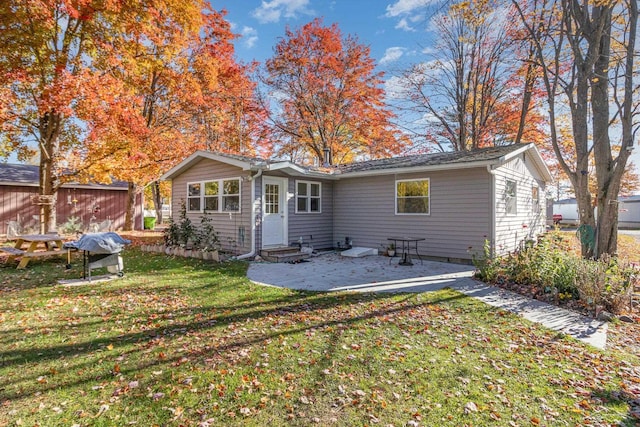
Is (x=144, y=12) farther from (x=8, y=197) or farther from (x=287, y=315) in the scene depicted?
(x=287, y=315)

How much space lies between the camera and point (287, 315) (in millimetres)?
5035

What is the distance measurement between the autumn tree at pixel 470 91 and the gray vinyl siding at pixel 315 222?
9.30 m

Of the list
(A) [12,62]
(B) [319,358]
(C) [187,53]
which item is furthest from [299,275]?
(C) [187,53]

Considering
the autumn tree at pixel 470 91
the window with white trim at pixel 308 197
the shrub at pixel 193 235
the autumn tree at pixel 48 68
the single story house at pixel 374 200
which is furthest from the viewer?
A: the autumn tree at pixel 470 91

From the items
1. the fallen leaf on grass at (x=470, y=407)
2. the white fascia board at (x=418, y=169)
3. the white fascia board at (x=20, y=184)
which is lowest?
the fallen leaf on grass at (x=470, y=407)

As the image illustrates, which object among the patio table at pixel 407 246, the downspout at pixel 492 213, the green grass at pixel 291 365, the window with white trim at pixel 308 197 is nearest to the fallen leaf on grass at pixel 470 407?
the green grass at pixel 291 365

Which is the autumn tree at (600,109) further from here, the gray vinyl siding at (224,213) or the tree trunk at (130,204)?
the tree trunk at (130,204)

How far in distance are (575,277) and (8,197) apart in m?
21.3

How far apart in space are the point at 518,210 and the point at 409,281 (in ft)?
19.7

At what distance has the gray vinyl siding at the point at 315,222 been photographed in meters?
11.4

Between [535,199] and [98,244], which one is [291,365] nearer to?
[98,244]

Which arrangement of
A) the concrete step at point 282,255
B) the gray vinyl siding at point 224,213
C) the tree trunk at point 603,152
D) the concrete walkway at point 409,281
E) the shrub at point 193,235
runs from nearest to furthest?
the concrete walkway at point 409,281
the tree trunk at point 603,152
the concrete step at point 282,255
the gray vinyl siding at point 224,213
the shrub at point 193,235

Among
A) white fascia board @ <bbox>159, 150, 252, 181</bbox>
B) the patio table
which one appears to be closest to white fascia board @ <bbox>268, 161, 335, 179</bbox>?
white fascia board @ <bbox>159, 150, 252, 181</bbox>

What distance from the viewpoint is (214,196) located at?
1159cm
